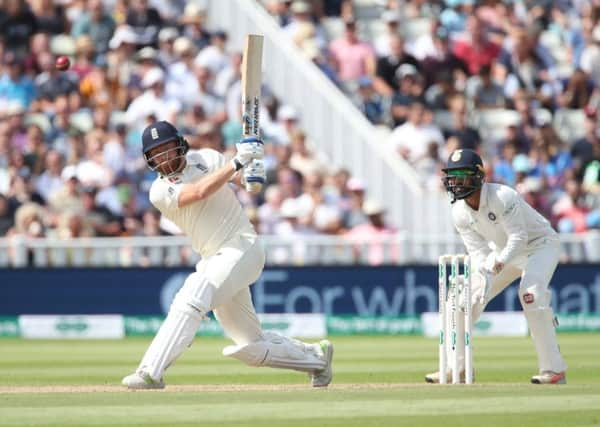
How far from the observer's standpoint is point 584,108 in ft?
54.4

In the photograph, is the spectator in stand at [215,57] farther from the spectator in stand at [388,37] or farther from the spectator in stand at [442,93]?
the spectator in stand at [442,93]

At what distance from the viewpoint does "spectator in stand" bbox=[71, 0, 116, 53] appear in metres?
16.5

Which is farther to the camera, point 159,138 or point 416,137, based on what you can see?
point 416,137

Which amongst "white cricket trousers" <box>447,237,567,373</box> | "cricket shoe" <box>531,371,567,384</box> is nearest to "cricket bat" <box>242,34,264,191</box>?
"white cricket trousers" <box>447,237,567,373</box>

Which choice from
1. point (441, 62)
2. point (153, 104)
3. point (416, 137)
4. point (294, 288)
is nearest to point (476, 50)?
point (441, 62)

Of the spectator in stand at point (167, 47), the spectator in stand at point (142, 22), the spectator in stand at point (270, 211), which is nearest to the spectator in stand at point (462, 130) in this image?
the spectator in stand at point (270, 211)

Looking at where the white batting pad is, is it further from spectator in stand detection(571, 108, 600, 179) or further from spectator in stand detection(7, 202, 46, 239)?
spectator in stand detection(571, 108, 600, 179)

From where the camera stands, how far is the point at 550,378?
8.52 m

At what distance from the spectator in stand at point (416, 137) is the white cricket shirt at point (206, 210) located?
24.7 feet

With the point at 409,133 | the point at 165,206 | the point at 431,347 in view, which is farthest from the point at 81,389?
the point at 409,133

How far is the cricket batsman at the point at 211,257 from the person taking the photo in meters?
7.82

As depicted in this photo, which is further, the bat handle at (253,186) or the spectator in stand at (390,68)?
the spectator in stand at (390,68)

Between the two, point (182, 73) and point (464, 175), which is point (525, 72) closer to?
point (182, 73)

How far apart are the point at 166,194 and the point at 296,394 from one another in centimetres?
127
